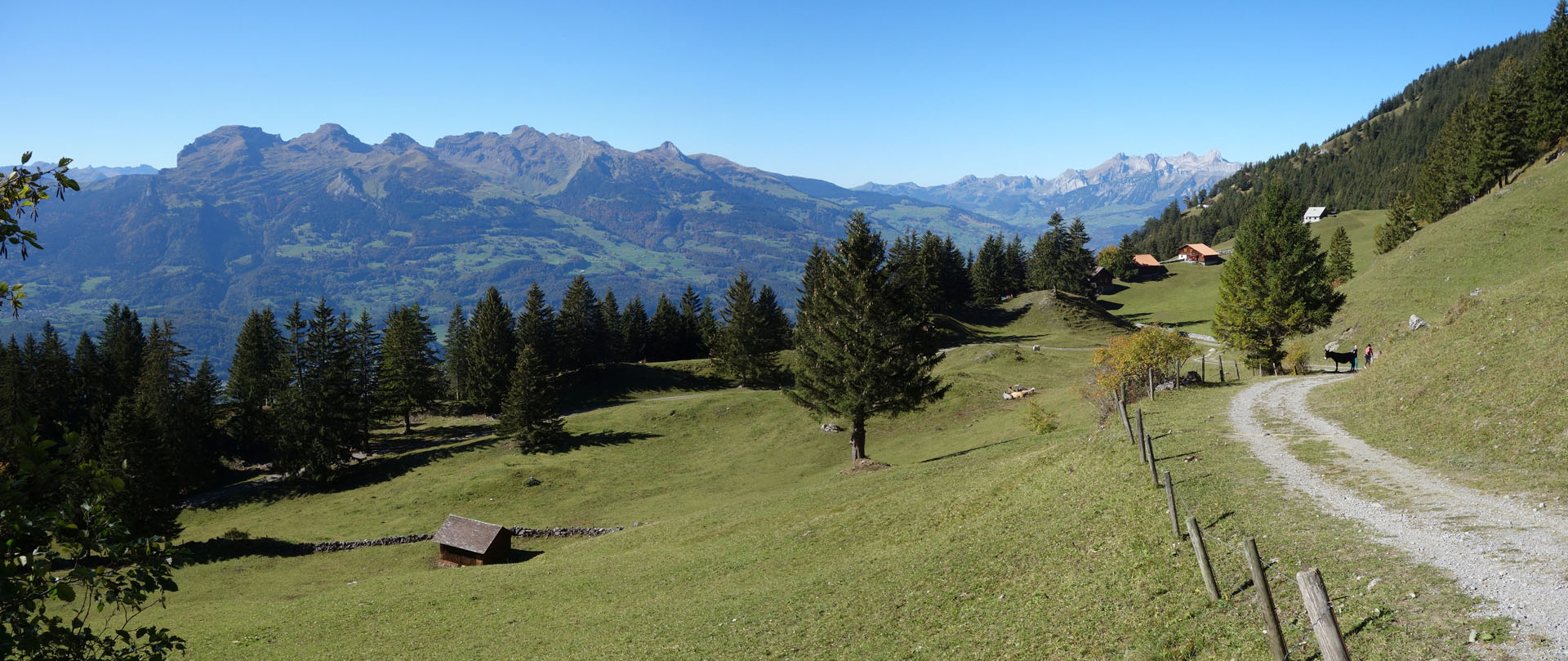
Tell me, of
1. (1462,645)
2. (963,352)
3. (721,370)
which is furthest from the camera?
(721,370)

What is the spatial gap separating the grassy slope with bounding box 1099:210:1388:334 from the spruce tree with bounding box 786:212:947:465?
86899mm

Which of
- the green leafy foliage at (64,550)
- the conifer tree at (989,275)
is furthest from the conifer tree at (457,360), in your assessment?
the green leafy foliage at (64,550)

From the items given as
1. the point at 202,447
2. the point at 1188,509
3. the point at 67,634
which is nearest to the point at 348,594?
the point at 67,634

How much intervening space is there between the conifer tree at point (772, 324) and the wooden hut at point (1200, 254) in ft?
408

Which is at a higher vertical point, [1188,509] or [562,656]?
[1188,509]

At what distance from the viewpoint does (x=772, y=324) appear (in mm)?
107500

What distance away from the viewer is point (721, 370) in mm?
103000

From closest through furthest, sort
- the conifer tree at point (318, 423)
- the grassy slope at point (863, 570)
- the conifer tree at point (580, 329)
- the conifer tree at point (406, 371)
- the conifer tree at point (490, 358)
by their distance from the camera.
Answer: the grassy slope at point (863, 570) → the conifer tree at point (318, 423) → the conifer tree at point (406, 371) → the conifer tree at point (490, 358) → the conifer tree at point (580, 329)

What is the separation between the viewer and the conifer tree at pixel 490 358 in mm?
94312

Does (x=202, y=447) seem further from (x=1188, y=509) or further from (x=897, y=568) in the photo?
(x=1188, y=509)

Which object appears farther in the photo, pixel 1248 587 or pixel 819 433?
pixel 819 433

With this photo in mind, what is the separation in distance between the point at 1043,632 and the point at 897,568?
26.3 feet

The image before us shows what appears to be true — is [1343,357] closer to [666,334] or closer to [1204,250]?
[666,334]

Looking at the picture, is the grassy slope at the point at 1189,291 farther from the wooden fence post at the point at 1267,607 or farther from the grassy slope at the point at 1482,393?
the wooden fence post at the point at 1267,607
